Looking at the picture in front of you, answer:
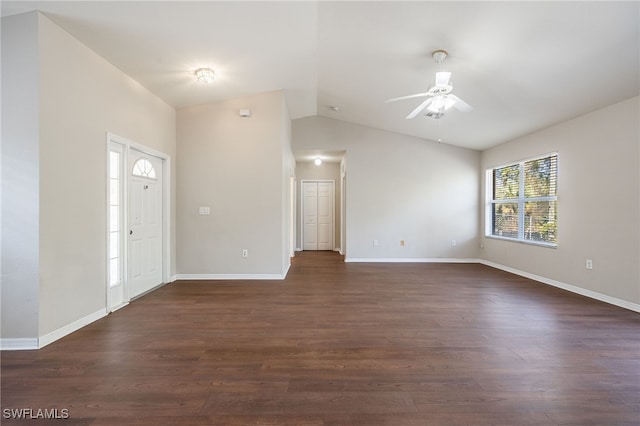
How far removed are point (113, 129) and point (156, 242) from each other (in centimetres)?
173

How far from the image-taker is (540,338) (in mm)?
2498

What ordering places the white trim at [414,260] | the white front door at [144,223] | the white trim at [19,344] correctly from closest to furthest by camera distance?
the white trim at [19,344] → the white front door at [144,223] → the white trim at [414,260]

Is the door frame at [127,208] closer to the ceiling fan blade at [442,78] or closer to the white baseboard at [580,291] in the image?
the ceiling fan blade at [442,78]

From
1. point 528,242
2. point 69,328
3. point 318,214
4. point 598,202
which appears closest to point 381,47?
point 598,202

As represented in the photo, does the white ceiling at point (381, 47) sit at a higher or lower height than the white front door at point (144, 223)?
higher

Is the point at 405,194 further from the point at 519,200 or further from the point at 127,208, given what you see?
the point at 127,208

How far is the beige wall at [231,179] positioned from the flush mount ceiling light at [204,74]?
3.02 feet

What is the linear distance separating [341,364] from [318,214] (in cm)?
645

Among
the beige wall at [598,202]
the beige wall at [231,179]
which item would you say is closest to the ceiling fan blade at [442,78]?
the beige wall at [598,202]

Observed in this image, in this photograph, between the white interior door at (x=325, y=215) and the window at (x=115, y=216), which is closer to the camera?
the window at (x=115, y=216)

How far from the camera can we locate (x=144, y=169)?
12.8 feet

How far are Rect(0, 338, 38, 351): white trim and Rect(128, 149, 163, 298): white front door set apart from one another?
4.25 feet

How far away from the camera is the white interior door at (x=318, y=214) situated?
27.4ft

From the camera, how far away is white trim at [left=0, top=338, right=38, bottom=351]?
2.27 metres
